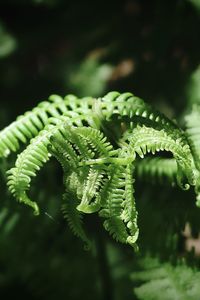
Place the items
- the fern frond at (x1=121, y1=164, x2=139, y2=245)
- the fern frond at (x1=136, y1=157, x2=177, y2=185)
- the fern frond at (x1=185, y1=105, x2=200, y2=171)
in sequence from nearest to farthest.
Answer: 1. the fern frond at (x1=121, y1=164, x2=139, y2=245)
2. the fern frond at (x1=185, y1=105, x2=200, y2=171)
3. the fern frond at (x1=136, y1=157, x2=177, y2=185)

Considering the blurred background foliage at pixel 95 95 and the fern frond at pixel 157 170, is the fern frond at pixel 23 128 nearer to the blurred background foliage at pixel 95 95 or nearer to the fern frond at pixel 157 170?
the blurred background foliage at pixel 95 95

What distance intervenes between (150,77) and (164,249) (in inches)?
36.7

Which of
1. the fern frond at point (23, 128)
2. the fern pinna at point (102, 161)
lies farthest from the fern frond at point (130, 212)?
the fern frond at point (23, 128)

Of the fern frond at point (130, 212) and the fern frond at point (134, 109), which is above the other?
the fern frond at point (134, 109)

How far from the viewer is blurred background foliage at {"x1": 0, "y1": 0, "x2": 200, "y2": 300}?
193cm

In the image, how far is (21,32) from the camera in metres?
3.03

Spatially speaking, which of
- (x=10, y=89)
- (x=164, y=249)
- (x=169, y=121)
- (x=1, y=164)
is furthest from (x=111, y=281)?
(x=10, y=89)

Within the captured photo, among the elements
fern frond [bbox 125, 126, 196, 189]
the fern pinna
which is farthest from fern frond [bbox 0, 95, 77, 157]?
fern frond [bbox 125, 126, 196, 189]

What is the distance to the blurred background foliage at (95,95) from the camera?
1.93m

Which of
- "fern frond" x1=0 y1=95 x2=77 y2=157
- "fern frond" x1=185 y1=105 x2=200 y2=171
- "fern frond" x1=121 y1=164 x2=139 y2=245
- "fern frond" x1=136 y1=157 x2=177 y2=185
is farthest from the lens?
"fern frond" x1=136 y1=157 x2=177 y2=185

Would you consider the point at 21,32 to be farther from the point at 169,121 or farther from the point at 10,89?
the point at 169,121

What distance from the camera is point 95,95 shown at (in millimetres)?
2672

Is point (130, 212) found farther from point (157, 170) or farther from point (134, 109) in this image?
point (157, 170)

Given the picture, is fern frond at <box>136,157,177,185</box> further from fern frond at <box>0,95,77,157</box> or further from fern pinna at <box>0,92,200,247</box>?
fern frond at <box>0,95,77,157</box>
